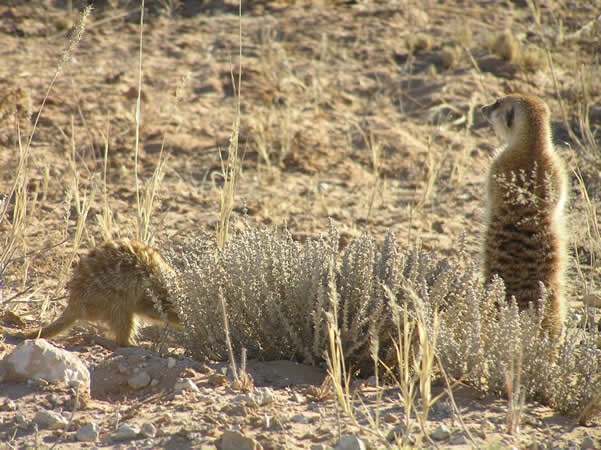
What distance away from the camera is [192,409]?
8.36ft

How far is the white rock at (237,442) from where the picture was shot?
2.27 metres

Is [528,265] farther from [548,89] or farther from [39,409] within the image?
[548,89]

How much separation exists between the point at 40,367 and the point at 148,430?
1.99 ft

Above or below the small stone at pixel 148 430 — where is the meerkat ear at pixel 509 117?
above

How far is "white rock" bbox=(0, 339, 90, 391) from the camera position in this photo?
8.77 ft

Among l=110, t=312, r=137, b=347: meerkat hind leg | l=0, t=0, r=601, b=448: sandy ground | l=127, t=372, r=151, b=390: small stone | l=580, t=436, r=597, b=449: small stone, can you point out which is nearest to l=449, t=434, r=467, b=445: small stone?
l=0, t=0, r=601, b=448: sandy ground

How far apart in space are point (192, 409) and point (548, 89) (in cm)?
657

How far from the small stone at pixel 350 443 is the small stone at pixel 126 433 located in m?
0.71

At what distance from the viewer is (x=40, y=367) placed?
268 centimetres

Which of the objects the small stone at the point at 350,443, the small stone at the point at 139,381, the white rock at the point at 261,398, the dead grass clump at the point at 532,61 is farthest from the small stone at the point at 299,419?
the dead grass clump at the point at 532,61

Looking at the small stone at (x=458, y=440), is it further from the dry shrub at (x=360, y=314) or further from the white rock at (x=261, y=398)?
the white rock at (x=261, y=398)

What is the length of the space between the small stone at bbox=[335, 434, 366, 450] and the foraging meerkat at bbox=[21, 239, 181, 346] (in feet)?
4.53

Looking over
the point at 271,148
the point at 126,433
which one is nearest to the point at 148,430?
the point at 126,433

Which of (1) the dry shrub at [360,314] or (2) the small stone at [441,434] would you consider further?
(1) the dry shrub at [360,314]
